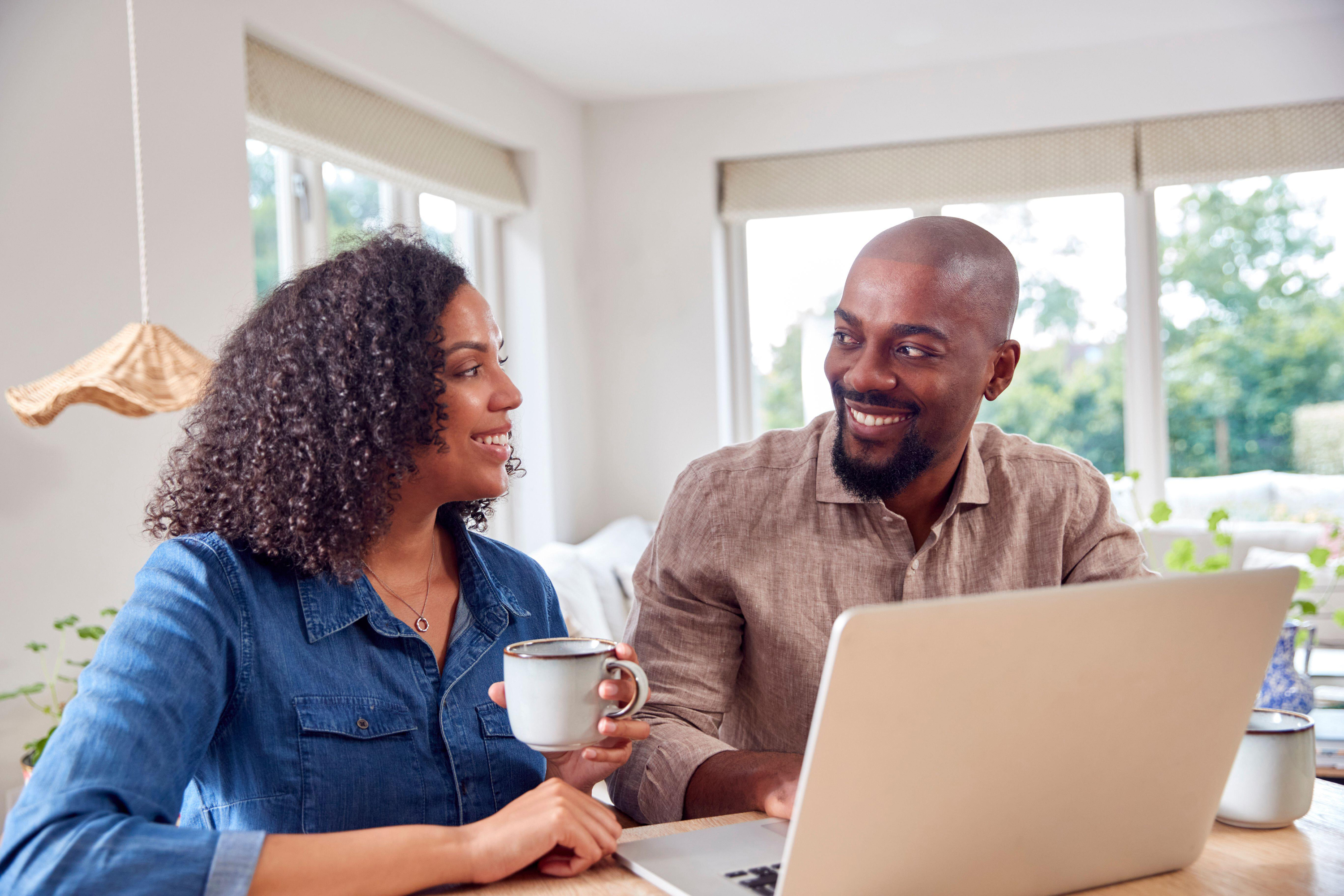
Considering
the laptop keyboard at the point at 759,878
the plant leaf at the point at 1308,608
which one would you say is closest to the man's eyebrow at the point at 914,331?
the laptop keyboard at the point at 759,878

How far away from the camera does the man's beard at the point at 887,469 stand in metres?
1.30

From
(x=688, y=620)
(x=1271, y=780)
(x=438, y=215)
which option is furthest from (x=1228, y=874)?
(x=438, y=215)

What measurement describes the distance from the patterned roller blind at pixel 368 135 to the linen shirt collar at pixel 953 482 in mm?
2117

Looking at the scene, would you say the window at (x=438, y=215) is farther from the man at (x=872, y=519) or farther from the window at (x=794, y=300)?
the man at (x=872, y=519)

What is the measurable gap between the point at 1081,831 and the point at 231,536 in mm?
778

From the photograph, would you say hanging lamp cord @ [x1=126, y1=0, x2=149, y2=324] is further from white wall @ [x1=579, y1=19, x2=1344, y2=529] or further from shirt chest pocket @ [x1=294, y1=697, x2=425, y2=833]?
white wall @ [x1=579, y1=19, x2=1344, y2=529]

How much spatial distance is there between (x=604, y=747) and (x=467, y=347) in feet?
1.46

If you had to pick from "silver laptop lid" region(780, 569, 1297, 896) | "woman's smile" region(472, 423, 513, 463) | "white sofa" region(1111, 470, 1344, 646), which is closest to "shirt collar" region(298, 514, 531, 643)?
"woman's smile" region(472, 423, 513, 463)

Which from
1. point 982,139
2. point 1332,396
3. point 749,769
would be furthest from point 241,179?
point 1332,396

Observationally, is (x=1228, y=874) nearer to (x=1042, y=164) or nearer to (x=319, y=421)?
(x=319, y=421)

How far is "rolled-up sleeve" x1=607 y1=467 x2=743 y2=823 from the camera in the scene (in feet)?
4.04

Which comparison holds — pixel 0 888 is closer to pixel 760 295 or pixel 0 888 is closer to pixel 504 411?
pixel 504 411

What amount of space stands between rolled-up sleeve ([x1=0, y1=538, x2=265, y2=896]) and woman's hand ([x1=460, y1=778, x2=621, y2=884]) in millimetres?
156

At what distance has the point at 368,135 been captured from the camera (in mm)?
3334
